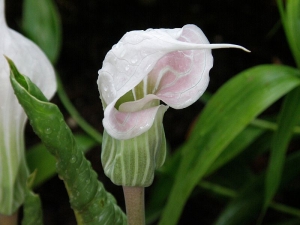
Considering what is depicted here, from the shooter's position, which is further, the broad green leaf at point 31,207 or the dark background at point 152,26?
the dark background at point 152,26

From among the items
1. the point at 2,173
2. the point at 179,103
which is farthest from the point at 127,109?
the point at 2,173

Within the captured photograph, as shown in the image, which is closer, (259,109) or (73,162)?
(73,162)

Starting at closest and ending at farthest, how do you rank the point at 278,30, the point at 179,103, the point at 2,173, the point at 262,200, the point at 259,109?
the point at 179,103 < the point at 2,173 < the point at 259,109 < the point at 262,200 < the point at 278,30

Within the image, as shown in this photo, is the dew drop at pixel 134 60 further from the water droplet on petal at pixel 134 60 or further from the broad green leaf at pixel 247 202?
the broad green leaf at pixel 247 202

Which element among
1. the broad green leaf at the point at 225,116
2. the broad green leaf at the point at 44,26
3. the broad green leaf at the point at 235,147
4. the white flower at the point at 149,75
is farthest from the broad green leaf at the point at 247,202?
the white flower at the point at 149,75

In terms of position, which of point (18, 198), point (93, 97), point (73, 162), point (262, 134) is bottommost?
point (93, 97)

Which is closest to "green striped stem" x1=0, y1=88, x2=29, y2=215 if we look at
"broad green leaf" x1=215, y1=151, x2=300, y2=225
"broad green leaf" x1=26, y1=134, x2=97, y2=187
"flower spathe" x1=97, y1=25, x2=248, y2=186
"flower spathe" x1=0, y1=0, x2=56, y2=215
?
"flower spathe" x1=0, y1=0, x2=56, y2=215

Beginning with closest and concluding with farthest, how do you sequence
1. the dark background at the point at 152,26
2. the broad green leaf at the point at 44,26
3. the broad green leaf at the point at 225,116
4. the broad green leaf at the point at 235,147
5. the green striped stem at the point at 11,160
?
the green striped stem at the point at 11,160, the broad green leaf at the point at 225,116, the broad green leaf at the point at 235,147, the broad green leaf at the point at 44,26, the dark background at the point at 152,26

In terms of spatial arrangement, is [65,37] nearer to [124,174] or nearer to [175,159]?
[175,159]
